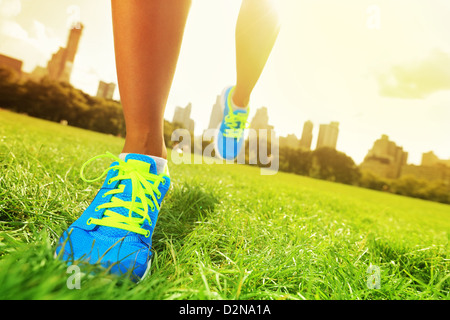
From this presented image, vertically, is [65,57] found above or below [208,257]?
above

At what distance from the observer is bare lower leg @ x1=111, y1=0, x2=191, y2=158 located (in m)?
0.91

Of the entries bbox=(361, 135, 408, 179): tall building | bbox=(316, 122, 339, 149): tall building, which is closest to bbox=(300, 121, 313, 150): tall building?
bbox=(316, 122, 339, 149): tall building

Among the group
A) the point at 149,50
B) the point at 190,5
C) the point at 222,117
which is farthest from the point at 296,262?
the point at 222,117

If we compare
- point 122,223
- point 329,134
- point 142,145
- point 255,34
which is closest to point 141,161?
point 142,145

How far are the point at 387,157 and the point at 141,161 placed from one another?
208 ft

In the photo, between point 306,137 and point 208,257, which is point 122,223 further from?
point 306,137

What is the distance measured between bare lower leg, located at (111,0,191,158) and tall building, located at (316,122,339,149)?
1450 inches

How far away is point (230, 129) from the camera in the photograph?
7.59 feet
